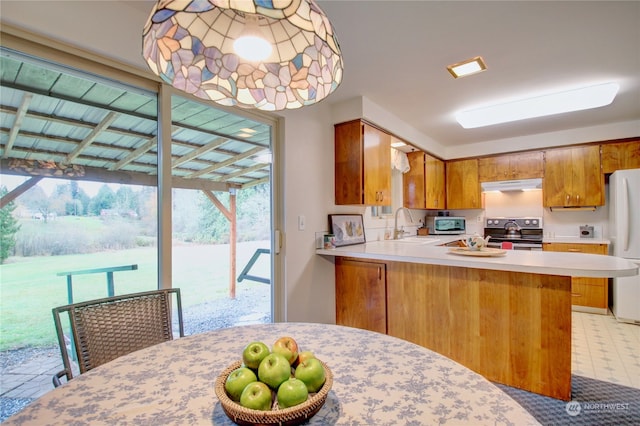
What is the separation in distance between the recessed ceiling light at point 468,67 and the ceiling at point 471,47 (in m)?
0.04

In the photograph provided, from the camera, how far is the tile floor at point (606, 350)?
7.29 ft

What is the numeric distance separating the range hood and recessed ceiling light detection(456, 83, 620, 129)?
4.85 feet

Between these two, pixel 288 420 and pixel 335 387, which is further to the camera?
pixel 335 387

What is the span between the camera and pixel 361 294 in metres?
2.64

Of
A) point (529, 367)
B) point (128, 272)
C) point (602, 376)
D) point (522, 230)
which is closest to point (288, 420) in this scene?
point (128, 272)

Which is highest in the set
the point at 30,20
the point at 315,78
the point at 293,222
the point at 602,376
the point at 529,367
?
the point at 30,20

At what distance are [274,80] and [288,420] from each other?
0.98 m

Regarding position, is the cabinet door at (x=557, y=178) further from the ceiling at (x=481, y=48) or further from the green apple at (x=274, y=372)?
the green apple at (x=274, y=372)

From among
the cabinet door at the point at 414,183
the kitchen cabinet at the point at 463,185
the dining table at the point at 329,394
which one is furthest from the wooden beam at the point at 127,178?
the kitchen cabinet at the point at 463,185

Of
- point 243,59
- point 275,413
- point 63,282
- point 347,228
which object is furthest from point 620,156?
point 63,282

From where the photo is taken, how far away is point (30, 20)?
127 centimetres

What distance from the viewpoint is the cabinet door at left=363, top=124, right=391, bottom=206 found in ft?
9.09

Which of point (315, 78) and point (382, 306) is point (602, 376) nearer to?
point (382, 306)

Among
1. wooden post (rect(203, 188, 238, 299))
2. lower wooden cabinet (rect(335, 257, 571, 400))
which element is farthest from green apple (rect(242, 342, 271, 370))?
lower wooden cabinet (rect(335, 257, 571, 400))
